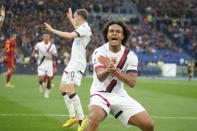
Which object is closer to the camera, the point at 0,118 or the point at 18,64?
the point at 0,118

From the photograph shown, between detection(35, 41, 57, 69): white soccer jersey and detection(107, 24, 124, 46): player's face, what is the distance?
9684 mm

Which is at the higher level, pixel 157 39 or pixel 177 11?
pixel 177 11

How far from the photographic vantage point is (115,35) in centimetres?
588

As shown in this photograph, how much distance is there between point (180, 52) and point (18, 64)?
17873 mm

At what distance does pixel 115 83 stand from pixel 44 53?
1021 centimetres

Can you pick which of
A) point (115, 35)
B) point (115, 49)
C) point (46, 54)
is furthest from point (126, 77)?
point (46, 54)

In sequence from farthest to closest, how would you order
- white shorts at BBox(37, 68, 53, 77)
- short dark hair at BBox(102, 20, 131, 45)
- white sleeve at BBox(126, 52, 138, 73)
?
white shorts at BBox(37, 68, 53, 77) < short dark hair at BBox(102, 20, 131, 45) < white sleeve at BBox(126, 52, 138, 73)

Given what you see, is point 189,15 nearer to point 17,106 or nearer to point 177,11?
point 177,11

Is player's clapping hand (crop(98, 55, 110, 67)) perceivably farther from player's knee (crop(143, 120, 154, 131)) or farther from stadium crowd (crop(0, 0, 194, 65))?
stadium crowd (crop(0, 0, 194, 65))

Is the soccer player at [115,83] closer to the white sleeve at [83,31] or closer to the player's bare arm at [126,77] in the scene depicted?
the player's bare arm at [126,77]

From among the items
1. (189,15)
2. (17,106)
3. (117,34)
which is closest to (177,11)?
(189,15)

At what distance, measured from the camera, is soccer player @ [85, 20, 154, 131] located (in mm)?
5551

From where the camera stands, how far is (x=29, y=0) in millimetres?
32625

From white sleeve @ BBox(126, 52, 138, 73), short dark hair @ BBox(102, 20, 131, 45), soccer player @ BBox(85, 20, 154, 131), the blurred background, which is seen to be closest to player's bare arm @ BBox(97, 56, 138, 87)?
soccer player @ BBox(85, 20, 154, 131)
